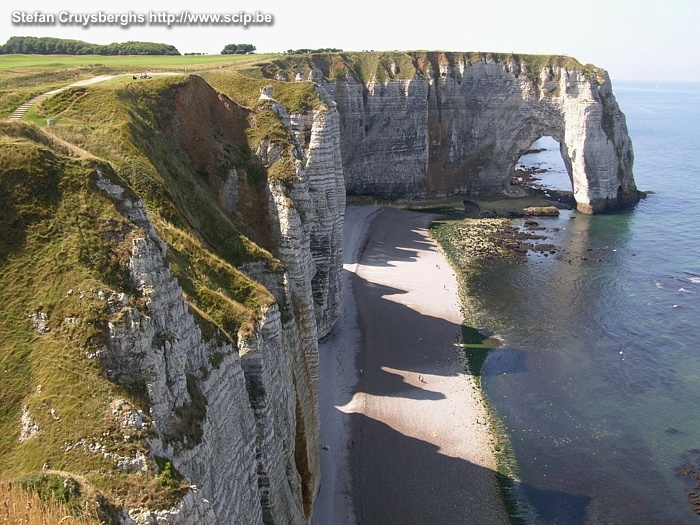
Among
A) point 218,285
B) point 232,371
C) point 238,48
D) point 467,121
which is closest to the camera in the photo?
point 232,371

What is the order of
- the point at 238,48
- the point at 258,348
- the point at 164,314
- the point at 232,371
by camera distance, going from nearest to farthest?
the point at 164,314
the point at 232,371
the point at 258,348
the point at 238,48

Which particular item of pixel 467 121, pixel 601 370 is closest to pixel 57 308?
pixel 601 370

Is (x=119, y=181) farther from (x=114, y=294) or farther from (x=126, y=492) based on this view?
(x=126, y=492)

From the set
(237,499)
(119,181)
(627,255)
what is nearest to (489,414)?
(237,499)

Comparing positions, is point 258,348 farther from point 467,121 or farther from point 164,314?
point 467,121

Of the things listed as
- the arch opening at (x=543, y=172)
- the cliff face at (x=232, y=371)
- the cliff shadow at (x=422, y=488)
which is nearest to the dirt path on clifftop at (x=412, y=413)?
the cliff shadow at (x=422, y=488)

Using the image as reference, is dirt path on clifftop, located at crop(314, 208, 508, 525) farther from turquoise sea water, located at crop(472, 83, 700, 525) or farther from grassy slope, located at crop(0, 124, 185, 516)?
grassy slope, located at crop(0, 124, 185, 516)
